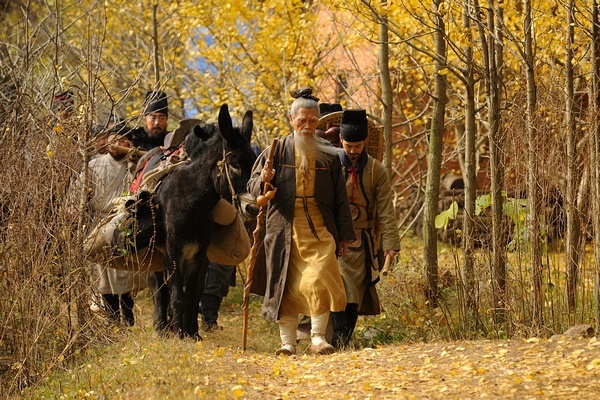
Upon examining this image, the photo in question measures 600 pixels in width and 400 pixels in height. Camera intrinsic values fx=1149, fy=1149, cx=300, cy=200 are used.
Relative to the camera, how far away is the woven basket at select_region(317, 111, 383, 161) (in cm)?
1092

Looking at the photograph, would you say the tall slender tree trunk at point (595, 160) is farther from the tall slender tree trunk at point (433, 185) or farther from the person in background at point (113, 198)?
the person in background at point (113, 198)

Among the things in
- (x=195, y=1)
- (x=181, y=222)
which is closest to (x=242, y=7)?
(x=195, y=1)

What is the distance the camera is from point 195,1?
19375 mm

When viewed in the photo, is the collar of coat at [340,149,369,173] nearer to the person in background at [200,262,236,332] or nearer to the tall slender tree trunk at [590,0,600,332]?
the tall slender tree trunk at [590,0,600,332]

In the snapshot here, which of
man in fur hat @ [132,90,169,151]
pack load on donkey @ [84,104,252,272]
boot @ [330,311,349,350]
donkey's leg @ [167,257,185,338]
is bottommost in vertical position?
boot @ [330,311,349,350]

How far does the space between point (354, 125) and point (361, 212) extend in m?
0.77

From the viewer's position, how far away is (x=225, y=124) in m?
9.88

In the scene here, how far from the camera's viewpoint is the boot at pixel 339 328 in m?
9.78

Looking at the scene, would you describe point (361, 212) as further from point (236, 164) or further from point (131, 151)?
point (131, 151)

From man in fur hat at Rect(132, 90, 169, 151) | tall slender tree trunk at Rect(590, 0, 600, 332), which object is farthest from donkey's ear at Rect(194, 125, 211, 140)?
tall slender tree trunk at Rect(590, 0, 600, 332)

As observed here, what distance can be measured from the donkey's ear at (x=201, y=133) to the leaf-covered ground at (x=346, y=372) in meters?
Answer: 1.98

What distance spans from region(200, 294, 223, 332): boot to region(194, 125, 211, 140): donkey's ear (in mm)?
2592

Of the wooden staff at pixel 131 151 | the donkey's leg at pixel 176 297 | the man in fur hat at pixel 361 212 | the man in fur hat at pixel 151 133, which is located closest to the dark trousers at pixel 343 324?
the man in fur hat at pixel 361 212

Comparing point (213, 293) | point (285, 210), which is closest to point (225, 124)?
point (285, 210)
